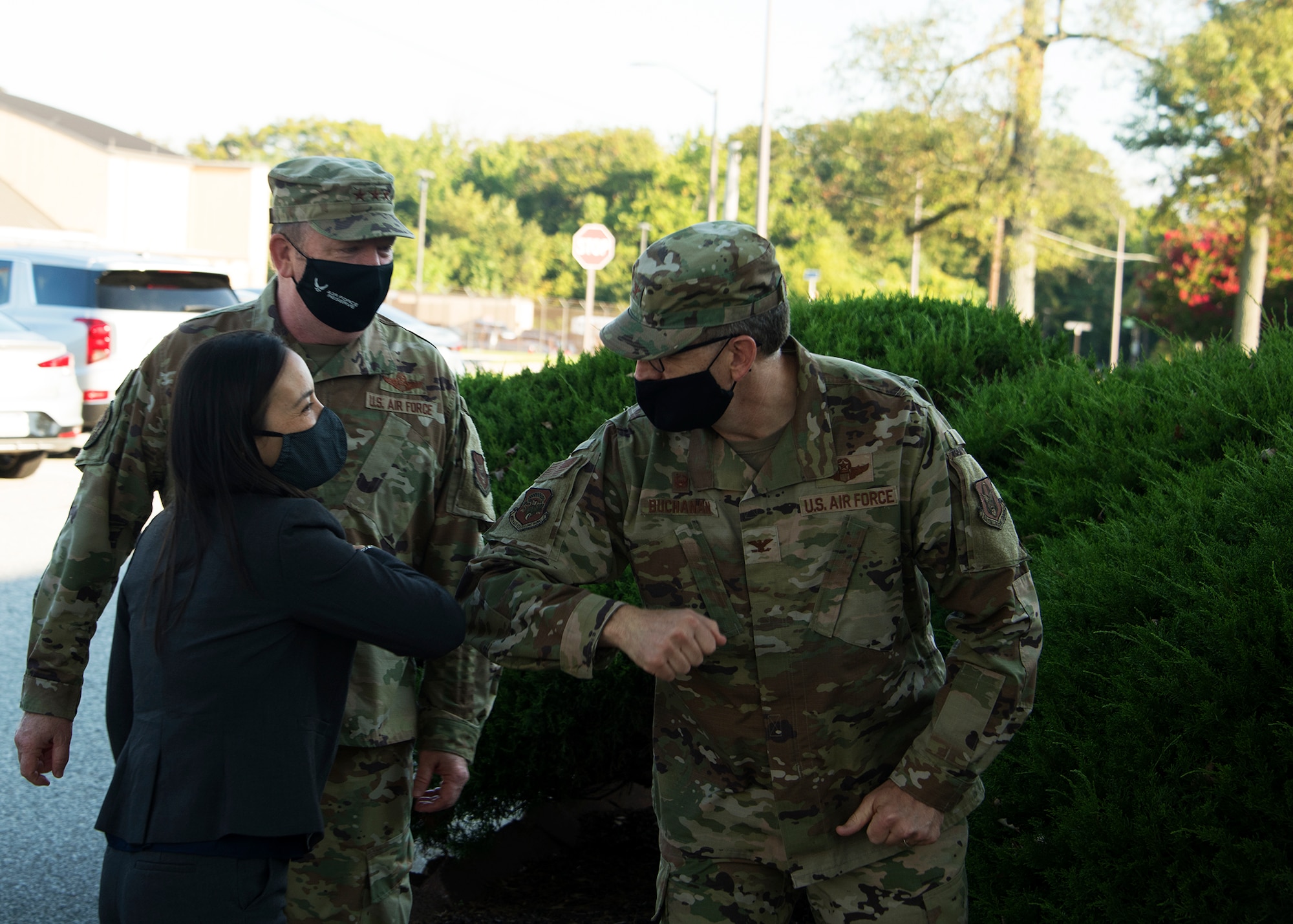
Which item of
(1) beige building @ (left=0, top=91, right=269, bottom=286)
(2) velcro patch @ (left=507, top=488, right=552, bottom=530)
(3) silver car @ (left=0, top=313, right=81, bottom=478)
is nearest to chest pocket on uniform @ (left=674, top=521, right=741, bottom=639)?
(2) velcro patch @ (left=507, top=488, right=552, bottom=530)

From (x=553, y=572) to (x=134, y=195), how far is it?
1733 inches

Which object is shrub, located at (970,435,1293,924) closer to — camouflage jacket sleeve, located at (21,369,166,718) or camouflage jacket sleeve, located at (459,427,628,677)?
camouflage jacket sleeve, located at (459,427,628,677)

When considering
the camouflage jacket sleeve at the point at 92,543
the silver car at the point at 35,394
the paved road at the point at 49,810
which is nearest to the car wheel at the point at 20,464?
the silver car at the point at 35,394

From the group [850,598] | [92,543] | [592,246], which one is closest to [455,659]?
[92,543]

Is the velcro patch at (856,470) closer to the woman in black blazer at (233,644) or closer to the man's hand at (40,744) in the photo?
the woman in black blazer at (233,644)

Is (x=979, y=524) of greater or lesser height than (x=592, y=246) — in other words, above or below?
below

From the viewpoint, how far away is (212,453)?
204 cm

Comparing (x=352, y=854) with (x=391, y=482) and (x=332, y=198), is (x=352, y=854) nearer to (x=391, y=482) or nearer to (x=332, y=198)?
(x=391, y=482)

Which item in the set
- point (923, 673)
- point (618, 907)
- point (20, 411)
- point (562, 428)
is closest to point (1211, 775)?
point (923, 673)

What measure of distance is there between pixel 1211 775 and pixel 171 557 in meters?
1.84

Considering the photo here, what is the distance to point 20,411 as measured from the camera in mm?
10711

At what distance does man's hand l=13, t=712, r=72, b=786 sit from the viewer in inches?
96.4

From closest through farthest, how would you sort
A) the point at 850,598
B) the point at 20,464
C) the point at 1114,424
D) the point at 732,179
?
1. the point at 850,598
2. the point at 1114,424
3. the point at 20,464
4. the point at 732,179

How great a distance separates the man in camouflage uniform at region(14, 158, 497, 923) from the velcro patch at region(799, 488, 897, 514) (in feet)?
2.92
